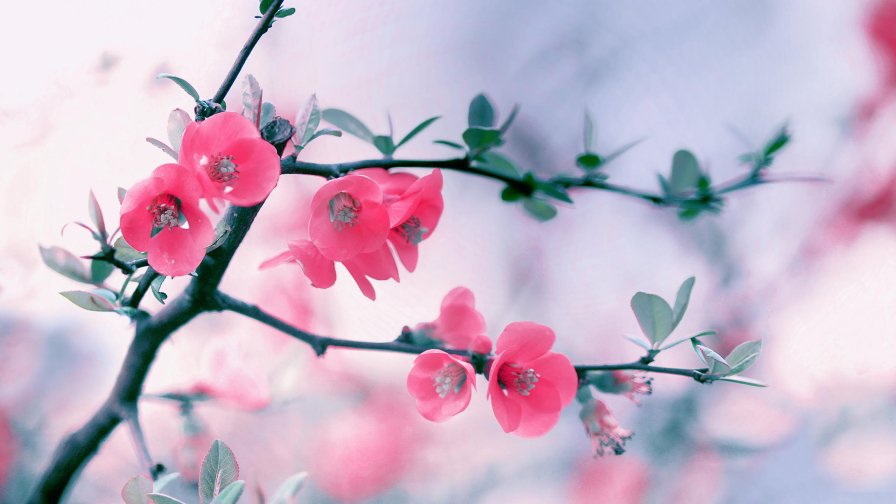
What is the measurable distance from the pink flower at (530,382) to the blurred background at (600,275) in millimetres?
313

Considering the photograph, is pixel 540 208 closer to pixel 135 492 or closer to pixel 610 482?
pixel 135 492

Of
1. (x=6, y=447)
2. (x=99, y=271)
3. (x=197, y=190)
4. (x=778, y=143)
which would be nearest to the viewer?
(x=197, y=190)

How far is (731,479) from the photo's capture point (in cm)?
63

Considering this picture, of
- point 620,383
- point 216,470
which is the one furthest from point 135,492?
point 620,383

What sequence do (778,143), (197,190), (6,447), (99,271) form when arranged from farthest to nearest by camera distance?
(6,447) < (778,143) < (99,271) < (197,190)

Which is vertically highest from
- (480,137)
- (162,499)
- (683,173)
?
(683,173)

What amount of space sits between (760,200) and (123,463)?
67 cm

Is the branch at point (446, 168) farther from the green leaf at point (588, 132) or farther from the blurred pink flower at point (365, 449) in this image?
the blurred pink flower at point (365, 449)

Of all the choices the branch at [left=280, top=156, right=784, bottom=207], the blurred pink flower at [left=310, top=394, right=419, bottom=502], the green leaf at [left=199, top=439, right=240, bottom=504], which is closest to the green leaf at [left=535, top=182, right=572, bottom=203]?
the branch at [left=280, top=156, right=784, bottom=207]

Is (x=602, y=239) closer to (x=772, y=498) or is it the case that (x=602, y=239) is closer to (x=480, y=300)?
(x=480, y=300)

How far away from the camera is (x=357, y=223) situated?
27cm

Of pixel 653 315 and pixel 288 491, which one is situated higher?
pixel 653 315

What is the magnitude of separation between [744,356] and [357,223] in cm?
19

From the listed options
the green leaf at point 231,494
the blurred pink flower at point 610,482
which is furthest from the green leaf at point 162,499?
the blurred pink flower at point 610,482
